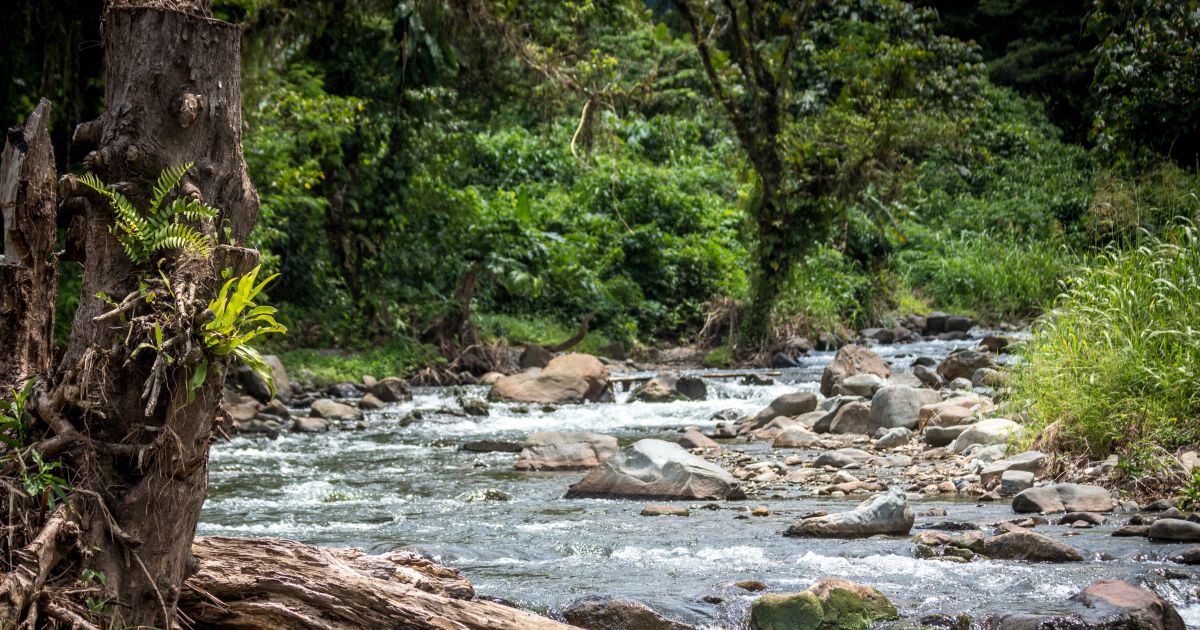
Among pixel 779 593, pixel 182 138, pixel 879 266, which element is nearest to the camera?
pixel 182 138

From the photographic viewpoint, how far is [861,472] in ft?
28.4

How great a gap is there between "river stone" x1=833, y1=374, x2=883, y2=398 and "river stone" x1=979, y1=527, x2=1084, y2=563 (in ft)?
22.9

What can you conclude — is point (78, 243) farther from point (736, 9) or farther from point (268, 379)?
point (736, 9)

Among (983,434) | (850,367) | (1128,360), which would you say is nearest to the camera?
(1128,360)

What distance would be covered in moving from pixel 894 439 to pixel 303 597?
24.4 feet

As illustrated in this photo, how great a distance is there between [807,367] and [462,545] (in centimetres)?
1170

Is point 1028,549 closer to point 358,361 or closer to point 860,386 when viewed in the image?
point 860,386

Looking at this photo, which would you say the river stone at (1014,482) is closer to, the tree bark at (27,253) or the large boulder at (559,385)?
the tree bark at (27,253)

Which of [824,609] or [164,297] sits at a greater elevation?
[164,297]

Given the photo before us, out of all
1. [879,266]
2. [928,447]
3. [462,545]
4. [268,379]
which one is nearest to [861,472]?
[928,447]

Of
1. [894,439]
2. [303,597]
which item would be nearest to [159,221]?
[303,597]

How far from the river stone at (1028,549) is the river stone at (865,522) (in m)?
0.61

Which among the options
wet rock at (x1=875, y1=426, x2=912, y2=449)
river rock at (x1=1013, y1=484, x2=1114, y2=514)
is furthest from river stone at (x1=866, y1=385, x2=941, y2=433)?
river rock at (x1=1013, y1=484, x2=1114, y2=514)

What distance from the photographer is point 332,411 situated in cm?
1307
